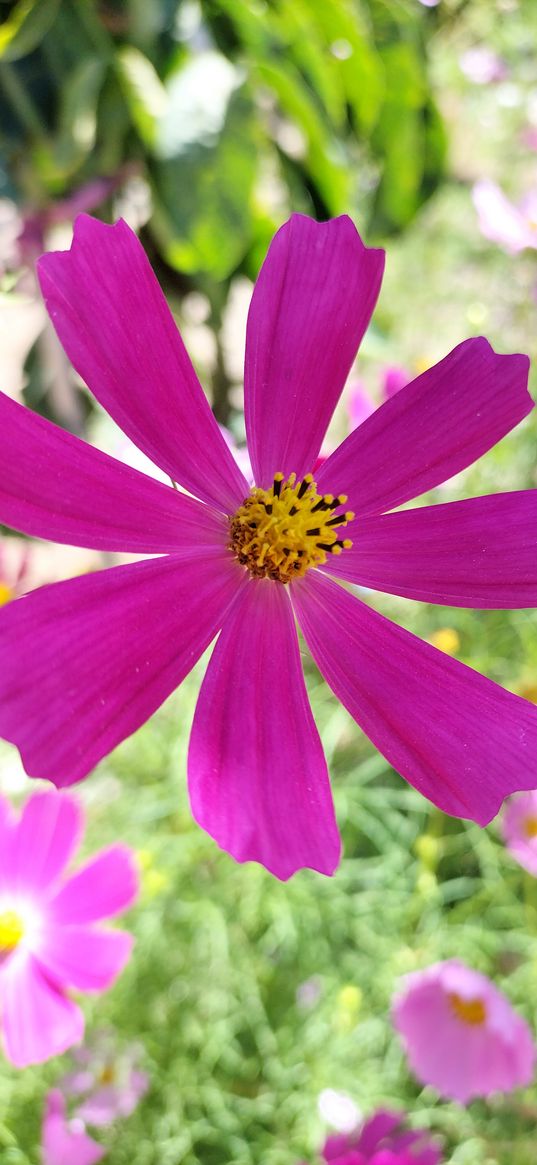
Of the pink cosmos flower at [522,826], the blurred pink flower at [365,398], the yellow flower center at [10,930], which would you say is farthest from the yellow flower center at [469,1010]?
the blurred pink flower at [365,398]

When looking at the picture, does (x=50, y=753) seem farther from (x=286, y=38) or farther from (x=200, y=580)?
(x=286, y=38)

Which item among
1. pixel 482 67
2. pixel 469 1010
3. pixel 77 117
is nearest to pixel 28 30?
pixel 77 117

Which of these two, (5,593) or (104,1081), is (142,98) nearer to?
(5,593)

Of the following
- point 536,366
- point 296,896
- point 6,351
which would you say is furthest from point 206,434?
point 6,351

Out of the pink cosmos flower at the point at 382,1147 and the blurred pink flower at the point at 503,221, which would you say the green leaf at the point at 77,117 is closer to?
the blurred pink flower at the point at 503,221

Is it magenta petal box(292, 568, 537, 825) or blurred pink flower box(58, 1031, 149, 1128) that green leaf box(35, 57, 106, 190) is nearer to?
magenta petal box(292, 568, 537, 825)

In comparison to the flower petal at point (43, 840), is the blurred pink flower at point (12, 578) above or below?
above

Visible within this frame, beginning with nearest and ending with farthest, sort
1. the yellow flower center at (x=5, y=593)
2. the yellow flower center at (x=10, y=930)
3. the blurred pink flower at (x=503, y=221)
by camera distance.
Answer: the yellow flower center at (x=10, y=930), the yellow flower center at (x=5, y=593), the blurred pink flower at (x=503, y=221)
